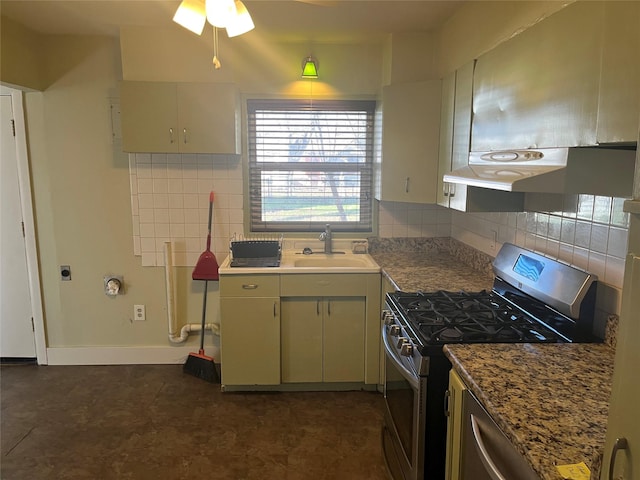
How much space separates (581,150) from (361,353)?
2031mm

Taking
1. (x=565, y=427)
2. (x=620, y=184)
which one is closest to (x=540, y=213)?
(x=620, y=184)

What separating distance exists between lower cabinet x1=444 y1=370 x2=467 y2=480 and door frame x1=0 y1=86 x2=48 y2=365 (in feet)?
10.5

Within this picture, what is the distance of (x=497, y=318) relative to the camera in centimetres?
195

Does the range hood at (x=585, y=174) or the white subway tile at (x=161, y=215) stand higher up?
the range hood at (x=585, y=174)

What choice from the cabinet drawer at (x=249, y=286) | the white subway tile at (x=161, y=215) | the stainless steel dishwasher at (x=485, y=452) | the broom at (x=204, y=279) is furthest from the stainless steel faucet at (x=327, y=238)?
the stainless steel dishwasher at (x=485, y=452)

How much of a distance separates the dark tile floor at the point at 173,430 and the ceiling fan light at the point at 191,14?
2.09m

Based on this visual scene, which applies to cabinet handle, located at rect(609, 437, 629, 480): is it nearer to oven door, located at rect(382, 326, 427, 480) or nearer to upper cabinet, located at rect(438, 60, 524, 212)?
oven door, located at rect(382, 326, 427, 480)

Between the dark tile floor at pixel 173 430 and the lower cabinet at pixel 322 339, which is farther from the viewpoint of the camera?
the lower cabinet at pixel 322 339

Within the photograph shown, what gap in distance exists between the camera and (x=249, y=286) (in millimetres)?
2965

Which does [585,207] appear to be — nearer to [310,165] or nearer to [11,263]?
[310,165]

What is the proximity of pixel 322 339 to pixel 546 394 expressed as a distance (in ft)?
6.16

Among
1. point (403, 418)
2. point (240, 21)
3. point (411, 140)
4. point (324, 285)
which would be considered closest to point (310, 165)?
point (411, 140)

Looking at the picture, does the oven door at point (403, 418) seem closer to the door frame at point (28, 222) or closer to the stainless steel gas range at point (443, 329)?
the stainless steel gas range at point (443, 329)

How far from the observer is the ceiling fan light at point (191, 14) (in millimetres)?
1688
